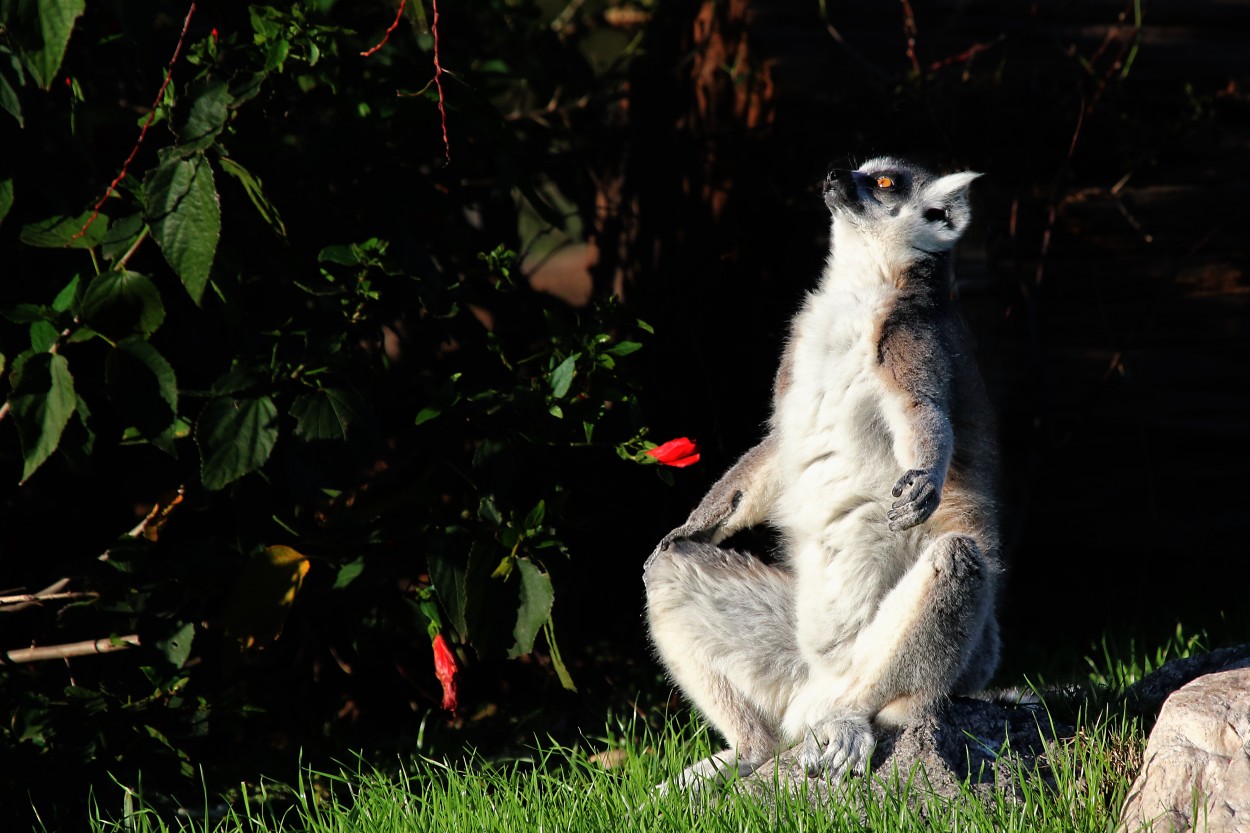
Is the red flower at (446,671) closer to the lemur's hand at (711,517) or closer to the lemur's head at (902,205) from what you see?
the lemur's hand at (711,517)

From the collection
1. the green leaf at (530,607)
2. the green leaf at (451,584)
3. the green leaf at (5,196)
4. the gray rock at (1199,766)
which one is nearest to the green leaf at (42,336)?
the green leaf at (5,196)

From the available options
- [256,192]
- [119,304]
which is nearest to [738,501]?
[256,192]

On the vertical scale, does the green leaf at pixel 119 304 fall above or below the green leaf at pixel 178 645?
above

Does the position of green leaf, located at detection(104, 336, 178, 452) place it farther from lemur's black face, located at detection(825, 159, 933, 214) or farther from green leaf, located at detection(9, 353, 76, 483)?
lemur's black face, located at detection(825, 159, 933, 214)

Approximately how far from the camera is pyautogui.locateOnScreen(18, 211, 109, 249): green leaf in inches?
125

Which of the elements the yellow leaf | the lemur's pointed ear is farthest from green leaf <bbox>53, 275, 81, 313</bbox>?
the lemur's pointed ear

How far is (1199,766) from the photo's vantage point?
262cm

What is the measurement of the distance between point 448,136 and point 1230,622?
3297 millimetres

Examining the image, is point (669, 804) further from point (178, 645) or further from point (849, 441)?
point (178, 645)

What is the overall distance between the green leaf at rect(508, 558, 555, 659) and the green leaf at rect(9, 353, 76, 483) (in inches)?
45.6

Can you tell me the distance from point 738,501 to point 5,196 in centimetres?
203

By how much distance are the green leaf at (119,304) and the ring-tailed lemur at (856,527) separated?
55.9 inches

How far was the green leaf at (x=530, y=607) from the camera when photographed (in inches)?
128

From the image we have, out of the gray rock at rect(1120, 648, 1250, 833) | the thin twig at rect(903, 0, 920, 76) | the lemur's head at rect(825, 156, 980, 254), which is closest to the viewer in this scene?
the gray rock at rect(1120, 648, 1250, 833)
